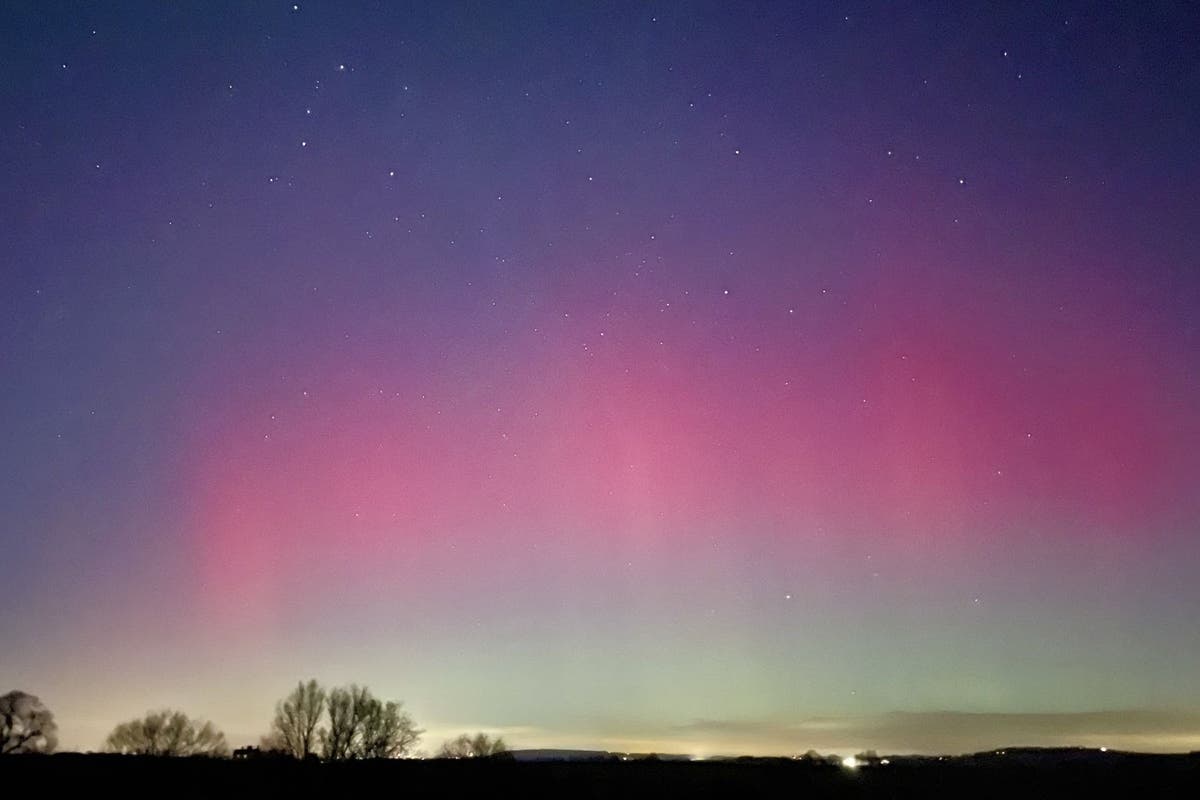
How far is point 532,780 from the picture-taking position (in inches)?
1710

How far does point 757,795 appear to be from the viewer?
146ft

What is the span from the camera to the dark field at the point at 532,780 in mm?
34156

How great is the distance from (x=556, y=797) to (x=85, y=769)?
1855 cm

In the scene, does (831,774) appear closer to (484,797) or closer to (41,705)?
(484,797)

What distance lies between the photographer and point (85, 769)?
34906mm

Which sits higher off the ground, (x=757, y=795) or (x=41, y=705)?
(x=41, y=705)

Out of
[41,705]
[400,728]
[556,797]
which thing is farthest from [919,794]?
[41,705]

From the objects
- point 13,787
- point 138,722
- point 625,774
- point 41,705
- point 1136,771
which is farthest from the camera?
point 138,722

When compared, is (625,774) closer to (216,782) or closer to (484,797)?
(484,797)

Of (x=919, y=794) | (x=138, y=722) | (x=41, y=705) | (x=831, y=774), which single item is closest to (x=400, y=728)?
(x=138, y=722)

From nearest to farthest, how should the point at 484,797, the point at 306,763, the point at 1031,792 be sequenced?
the point at 484,797, the point at 306,763, the point at 1031,792

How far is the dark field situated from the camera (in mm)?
34156

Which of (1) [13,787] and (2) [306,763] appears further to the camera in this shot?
(2) [306,763]

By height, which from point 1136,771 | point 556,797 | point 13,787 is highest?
point 13,787
